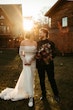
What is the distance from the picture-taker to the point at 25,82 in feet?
25.7

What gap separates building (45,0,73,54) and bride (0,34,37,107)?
63.7ft

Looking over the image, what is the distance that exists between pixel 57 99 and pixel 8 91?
1.61 metres

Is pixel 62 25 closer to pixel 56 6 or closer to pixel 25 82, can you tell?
pixel 56 6

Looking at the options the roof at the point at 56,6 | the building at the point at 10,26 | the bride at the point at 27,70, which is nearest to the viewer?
the bride at the point at 27,70

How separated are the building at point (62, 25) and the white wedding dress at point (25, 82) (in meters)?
19.3

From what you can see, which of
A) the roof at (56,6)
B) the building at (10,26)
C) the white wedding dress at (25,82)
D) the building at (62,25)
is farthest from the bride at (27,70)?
the building at (10,26)

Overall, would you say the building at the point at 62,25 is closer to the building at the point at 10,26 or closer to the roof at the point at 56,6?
the roof at the point at 56,6

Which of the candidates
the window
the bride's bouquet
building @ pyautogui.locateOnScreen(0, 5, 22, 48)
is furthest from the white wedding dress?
building @ pyautogui.locateOnScreen(0, 5, 22, 48)

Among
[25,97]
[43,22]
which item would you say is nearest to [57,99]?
[25,97]

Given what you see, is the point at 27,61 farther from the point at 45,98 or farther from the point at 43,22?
the point at 43,22

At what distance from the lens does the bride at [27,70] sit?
24.9ft

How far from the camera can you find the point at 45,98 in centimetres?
824

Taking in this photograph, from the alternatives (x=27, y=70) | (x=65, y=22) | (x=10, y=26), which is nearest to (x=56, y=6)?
(x=65, y=22)

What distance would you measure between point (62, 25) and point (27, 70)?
74.7 feet
